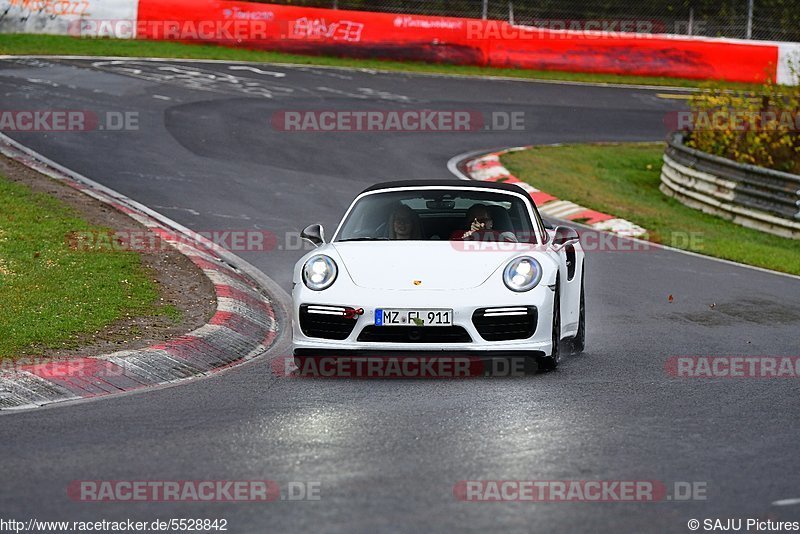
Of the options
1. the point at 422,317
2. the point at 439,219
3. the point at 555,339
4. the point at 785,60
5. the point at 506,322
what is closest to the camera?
the point at 422,317

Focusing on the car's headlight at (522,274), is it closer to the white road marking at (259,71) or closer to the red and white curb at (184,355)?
the red and white curb at (184,355)

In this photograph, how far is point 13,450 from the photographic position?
6.28 metres

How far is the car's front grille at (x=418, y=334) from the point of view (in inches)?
325

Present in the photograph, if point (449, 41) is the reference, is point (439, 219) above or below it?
below

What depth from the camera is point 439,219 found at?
10008mm

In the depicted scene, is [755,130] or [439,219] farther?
[755,130]

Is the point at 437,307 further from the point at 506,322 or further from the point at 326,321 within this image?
the point at 326,321

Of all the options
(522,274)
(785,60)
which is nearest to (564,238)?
(522,274)

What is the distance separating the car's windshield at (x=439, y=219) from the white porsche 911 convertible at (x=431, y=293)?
1cm

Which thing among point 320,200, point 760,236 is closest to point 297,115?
point 320,200

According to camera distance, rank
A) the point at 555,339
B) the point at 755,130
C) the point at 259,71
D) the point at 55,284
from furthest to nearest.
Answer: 1. the point at 259,71
2. the point at 755,130
3. the point at 55,284
4. the point at 555,339

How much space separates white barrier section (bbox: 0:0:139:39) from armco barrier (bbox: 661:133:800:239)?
15012 mm

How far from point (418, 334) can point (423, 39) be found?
77.5 ft

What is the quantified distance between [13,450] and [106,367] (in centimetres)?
198
